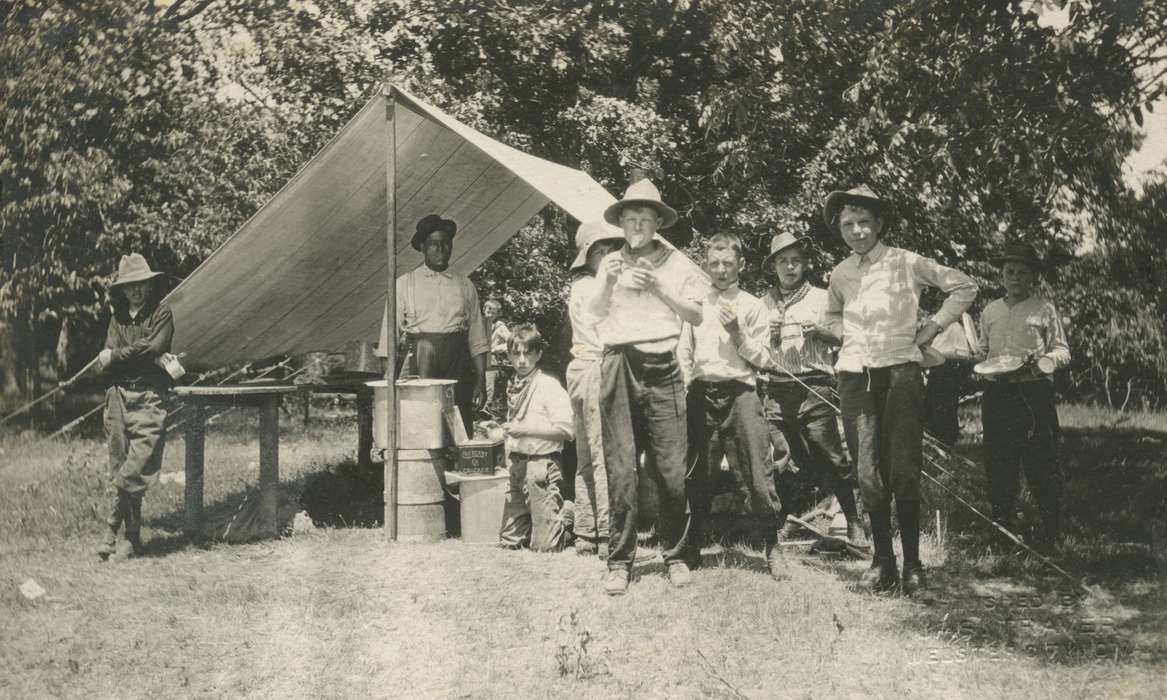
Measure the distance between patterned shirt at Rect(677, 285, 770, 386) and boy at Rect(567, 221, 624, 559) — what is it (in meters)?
0.53

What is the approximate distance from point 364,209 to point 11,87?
600 centimetres

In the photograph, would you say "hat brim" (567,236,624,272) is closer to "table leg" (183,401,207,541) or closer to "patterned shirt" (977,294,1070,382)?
"patterned shirt" (977,294,1070,382)

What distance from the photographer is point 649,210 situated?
4.59 meters

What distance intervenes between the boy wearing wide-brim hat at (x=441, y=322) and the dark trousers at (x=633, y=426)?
6.74ft

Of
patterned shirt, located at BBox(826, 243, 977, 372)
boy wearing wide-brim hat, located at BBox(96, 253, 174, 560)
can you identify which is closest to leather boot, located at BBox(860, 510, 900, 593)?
patterned shirt, located at BBox(826, 243, 977, 372)

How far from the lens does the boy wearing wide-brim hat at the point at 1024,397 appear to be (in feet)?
17.4

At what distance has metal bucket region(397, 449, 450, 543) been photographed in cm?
573

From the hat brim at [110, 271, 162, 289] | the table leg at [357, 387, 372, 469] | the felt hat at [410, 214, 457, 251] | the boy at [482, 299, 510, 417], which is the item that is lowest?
the table leg at [357, 387, 372, 469]

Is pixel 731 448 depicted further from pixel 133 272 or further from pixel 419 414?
pixel 133 272

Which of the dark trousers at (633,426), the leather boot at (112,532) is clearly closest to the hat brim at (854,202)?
the dark trousers at (633,426)

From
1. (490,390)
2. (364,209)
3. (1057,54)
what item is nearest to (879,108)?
(1057,54)

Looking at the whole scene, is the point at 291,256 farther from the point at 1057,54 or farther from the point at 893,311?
the point at 1057,54

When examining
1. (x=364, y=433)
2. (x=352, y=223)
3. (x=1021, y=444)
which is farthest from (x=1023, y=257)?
(x=364, y=433)

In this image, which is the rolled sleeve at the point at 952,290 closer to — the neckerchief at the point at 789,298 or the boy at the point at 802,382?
the boy at the point at 802,382
